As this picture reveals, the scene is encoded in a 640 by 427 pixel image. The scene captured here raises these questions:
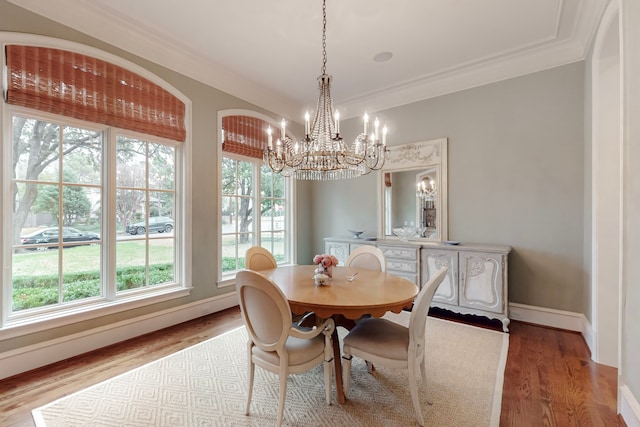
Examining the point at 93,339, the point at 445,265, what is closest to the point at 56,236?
the point at 93,339

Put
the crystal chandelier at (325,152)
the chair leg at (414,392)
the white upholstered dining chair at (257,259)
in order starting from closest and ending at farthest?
the chair leg at (414,392), the crystal chandelier at (325,152), the white upholstered dining chair at (257,259)

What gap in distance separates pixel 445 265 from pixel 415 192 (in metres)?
1.13

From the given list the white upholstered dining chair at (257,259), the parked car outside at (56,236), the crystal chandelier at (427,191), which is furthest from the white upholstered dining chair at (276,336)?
the crystal chandelier at (427,191)

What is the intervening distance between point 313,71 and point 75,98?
2484 mm

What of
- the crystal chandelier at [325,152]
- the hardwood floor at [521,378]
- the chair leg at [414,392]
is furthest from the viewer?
the crystal chandelier at [325,152]

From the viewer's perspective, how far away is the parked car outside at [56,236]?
2357mm

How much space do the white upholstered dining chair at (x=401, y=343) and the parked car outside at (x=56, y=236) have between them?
256cm

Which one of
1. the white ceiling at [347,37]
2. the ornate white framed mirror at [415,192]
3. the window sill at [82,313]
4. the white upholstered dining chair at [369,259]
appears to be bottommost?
the window sill at [82,313]

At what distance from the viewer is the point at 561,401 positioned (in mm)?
1925

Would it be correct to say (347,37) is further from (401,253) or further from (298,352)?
(298,352)

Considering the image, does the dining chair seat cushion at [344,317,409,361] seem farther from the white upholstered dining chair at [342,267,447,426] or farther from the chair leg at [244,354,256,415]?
the chair leg at [244,354,256,415]

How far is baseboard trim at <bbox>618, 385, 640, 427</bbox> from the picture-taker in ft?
5.17

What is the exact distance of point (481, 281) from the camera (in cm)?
316

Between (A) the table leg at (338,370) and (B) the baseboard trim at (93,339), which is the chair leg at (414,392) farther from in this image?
(B) the baseboard trim at (93,339)
